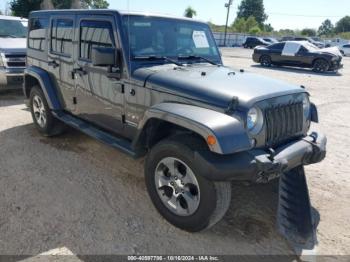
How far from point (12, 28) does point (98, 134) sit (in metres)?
7.21

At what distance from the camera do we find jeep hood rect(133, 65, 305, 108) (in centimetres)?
314

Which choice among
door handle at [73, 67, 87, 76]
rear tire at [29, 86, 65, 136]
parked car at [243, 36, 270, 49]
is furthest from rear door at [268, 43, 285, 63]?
parked car at [243, 36, 270, 49]

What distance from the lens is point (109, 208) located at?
3689 mm

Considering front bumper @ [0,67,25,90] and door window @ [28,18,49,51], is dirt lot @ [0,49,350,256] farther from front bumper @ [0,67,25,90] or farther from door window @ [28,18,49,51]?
front bumper @ [0,67,25,90]

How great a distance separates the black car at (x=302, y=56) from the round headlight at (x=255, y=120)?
16.2 meters

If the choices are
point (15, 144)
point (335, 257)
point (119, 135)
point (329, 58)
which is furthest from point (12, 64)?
point (329, 58)

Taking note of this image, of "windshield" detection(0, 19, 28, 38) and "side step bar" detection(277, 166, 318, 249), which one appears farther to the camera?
"windshield" detection(0, 19, 28, 38)

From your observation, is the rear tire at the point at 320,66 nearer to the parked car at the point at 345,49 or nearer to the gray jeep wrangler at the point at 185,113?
the gray jeep wrangler at the point at 185,113

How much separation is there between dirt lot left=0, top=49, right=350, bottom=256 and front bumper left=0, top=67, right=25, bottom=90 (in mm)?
3286

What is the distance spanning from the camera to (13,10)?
83.6 feet

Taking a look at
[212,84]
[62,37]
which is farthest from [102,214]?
[62,37]

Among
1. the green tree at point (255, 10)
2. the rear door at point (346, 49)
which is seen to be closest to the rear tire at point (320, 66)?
the rear door at point (346, 49)

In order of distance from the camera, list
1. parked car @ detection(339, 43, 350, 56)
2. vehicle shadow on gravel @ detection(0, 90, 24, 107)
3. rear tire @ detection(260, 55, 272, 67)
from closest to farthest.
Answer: vehicle shadow on gravel @ detection(0, 90, 24, 107) < rear tire @ detection(260, 55, 272, 67) < parked car @ detection(339, 43, 350, 56)

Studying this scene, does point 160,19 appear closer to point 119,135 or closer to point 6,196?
point 119,135
